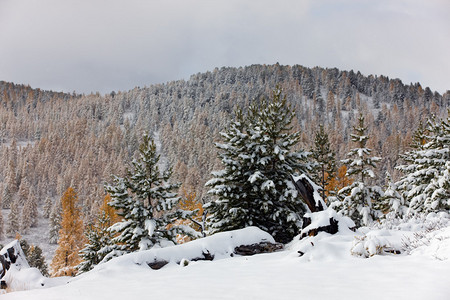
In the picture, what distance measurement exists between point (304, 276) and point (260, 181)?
1065 centimetres

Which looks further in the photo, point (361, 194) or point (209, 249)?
point (361, 194)

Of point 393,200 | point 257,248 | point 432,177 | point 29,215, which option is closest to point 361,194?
point 393,200

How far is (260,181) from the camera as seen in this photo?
1688 centimetres

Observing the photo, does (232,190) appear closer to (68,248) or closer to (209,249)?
(209,249)

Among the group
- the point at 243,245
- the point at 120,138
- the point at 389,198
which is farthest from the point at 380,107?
the point at 243,245

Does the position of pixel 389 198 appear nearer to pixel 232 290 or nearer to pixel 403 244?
pixel 403 244

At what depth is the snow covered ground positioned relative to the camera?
16.7ft

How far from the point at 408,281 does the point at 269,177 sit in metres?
11.9

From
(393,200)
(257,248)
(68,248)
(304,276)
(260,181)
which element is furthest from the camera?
(68,248)

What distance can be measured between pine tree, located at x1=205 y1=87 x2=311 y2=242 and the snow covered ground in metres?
6.66

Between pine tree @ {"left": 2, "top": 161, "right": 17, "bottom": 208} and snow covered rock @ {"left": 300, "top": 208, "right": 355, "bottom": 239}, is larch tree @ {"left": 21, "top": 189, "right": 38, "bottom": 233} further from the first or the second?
snow covered rock @ {"left": 300, "top": 208, "right": 355, "bottom": 239}

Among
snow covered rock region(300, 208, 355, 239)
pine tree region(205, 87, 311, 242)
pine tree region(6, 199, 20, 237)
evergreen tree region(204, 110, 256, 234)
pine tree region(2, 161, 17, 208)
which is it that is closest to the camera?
snow covered rock region(300, 208, 355, 239)

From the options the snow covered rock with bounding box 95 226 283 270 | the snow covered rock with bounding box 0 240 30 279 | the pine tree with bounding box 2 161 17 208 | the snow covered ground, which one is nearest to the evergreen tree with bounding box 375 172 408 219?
the snow covered ground

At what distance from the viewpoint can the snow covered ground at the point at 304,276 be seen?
5.09m
